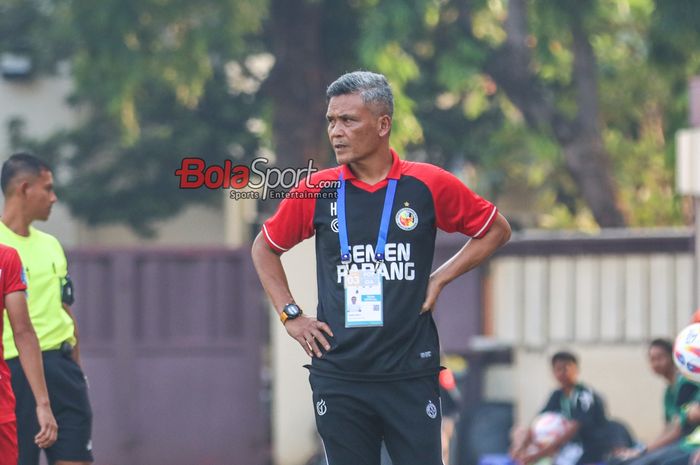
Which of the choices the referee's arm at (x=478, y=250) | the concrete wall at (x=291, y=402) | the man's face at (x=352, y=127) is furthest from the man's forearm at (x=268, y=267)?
the concrete wall at (x=291, y=402)

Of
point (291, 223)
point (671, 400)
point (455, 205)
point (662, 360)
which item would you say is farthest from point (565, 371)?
point (291, 223)

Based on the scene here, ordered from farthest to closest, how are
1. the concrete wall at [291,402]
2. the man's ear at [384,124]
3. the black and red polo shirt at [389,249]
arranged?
the concrete wall at [291,402] < the man's ear at [384,124] < the black and red polo shirt at [389,249]

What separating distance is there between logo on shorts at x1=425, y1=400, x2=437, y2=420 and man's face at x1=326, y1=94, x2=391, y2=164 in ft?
3.32

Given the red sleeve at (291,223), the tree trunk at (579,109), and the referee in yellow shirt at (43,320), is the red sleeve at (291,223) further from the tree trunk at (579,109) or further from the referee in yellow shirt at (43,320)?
the tree trunk at (579,109)

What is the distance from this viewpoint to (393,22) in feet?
57.2

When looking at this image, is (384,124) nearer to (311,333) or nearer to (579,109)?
(311,333)

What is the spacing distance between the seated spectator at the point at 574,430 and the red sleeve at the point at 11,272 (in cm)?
646

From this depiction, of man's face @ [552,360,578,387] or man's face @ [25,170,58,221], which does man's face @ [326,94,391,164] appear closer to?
man's face @ [25,170,58,221]

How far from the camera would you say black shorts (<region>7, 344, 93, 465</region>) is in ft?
26.0

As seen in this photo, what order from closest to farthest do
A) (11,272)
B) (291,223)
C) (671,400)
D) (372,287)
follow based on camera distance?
1. (372,287)
2. (291,223)
3. (11,272)
4. (671,400)

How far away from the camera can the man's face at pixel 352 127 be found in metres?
6.11

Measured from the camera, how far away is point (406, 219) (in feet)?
20.1

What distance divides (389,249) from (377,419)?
68cm

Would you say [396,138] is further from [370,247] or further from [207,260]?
[370,247]
